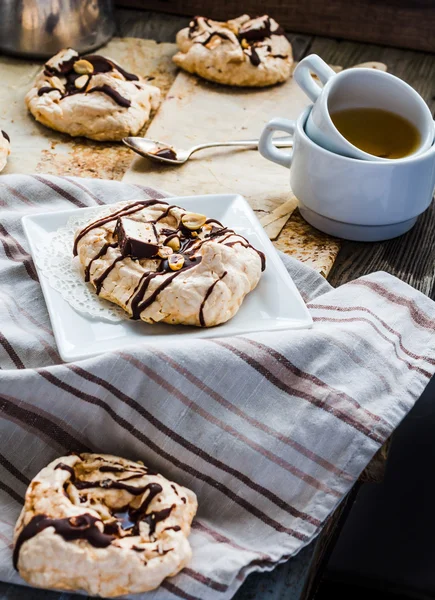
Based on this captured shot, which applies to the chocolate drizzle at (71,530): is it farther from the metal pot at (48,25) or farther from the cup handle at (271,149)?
the metal pot at (48,25)

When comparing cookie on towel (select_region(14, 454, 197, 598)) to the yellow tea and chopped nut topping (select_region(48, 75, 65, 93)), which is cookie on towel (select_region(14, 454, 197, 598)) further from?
chopped nut topping (select_region(48, 75, 65, 93))

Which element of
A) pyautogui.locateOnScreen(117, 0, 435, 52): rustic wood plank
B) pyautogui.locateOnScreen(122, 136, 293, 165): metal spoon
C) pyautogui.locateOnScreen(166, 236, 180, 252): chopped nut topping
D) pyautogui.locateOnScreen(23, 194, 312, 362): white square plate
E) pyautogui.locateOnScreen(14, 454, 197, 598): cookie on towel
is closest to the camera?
pyautogui.locateOnScreen(14, 454, 197, 598): cookie on towel

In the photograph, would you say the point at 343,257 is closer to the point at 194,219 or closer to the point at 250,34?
the point at 194,219

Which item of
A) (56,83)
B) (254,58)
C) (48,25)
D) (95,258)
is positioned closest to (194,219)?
(95,258)

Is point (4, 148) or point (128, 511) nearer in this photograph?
point (128, 511)

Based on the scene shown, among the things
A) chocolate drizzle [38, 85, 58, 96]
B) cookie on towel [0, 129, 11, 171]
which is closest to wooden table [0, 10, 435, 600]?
chocolate drizzle [38, 85, 58, 96]

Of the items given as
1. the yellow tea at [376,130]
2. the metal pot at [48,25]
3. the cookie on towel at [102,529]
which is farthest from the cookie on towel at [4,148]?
the cookie on towel at [102,529]

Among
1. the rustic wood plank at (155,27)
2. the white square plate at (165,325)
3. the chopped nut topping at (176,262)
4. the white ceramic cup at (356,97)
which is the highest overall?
the white ceramic cup at (356,97)
